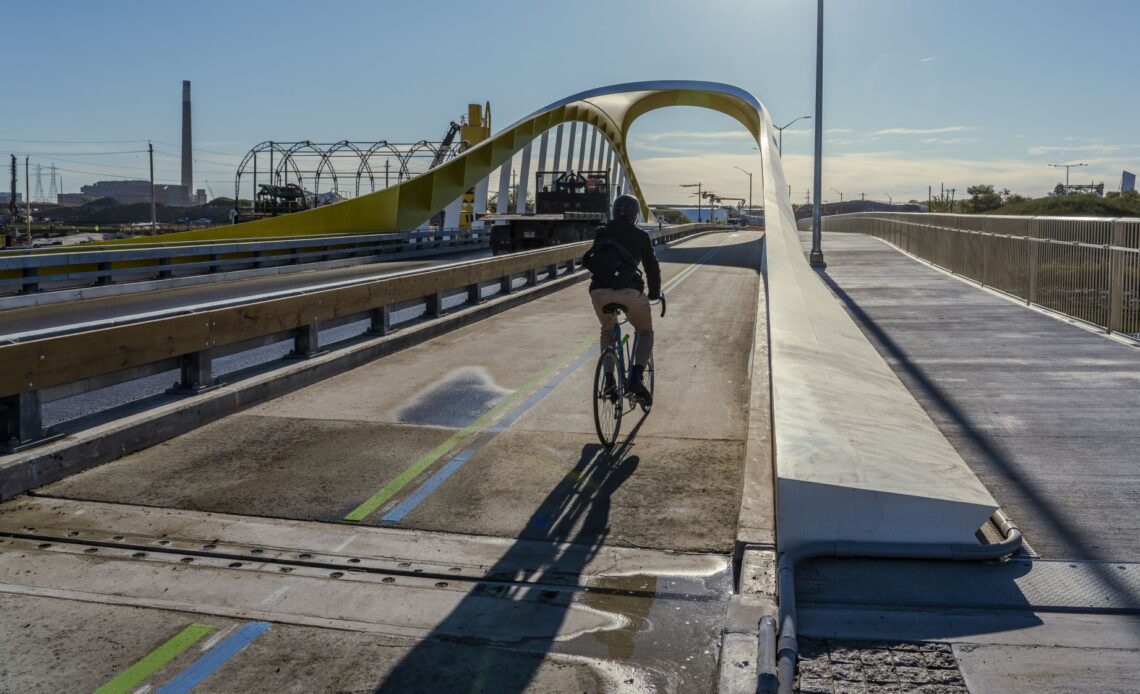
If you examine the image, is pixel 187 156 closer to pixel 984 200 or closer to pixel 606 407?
pixel 984 200

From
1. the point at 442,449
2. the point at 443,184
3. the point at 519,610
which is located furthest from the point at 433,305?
the point at 443,184

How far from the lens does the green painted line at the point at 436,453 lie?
21.9ft

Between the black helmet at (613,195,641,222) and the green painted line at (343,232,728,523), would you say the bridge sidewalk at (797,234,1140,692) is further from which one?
the black helmet at (613,195,641,222)

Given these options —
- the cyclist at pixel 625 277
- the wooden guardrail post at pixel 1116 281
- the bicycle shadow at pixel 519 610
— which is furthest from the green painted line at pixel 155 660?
the wooden guardrail post at pixel 1116 281

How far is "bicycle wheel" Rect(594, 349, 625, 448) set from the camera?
820 centimetres

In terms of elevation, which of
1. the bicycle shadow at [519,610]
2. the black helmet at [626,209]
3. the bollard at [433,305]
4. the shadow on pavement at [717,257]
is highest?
the black helmet at [626,209]

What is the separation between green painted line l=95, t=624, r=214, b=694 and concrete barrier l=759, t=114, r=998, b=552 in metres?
2.82

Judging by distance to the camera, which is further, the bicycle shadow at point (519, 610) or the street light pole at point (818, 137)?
the street light pole at point (818, 137)

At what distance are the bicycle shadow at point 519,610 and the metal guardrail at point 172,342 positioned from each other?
11.5 feet

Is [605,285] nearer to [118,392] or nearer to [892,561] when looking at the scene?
[892,561]

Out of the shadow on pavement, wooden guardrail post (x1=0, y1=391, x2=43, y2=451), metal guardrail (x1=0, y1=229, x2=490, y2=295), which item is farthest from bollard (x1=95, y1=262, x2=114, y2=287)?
the shadow on pavement

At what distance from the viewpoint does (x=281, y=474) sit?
7477 mm

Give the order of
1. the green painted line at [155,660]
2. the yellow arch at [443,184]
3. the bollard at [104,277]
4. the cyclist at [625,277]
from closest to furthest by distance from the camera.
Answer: the green painted line at [155,660] < the cyclist at [625,277] < the bollard at [104,277] < the yellow arch at [443,184]

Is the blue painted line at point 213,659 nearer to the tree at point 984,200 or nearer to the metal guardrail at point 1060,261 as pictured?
the metal guardrail at point 1060,261
